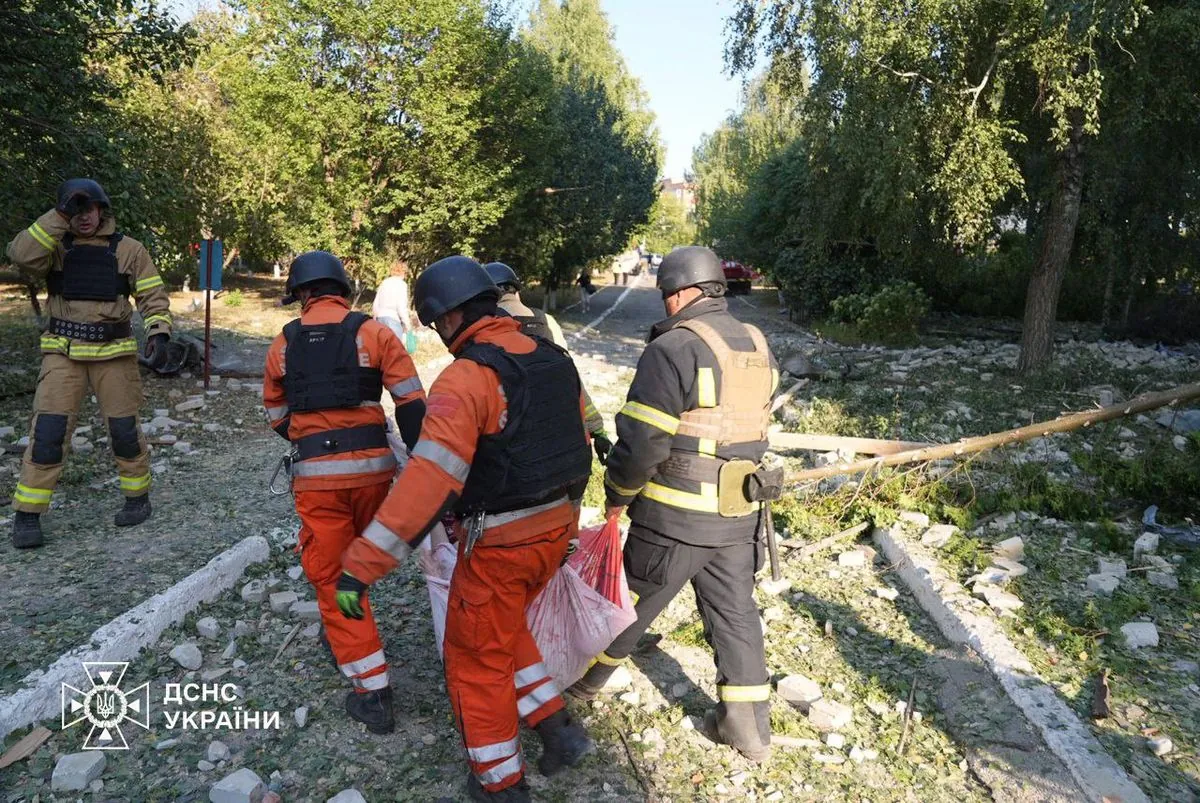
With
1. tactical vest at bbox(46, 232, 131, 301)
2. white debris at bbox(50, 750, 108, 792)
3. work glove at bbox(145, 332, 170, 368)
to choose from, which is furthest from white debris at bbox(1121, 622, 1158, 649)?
tactical vest at bbox(46, 232, 131, 301)

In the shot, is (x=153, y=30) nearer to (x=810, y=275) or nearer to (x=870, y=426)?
(x=870, y=426)

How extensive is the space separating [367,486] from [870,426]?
6.36 metres

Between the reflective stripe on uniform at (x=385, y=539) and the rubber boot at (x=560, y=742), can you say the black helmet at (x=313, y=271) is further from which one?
the rubber boot at (x=560, y=742)

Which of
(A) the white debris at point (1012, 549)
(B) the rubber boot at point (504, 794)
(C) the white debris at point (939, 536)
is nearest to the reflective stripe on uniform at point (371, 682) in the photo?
(B) the rubber boot at point (504, 794)

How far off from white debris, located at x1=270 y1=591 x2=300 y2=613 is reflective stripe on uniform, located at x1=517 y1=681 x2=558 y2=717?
68.5 inches

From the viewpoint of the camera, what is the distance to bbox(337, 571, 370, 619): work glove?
8.23 ft

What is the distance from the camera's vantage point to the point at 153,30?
7812 mm

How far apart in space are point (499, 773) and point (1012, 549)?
12.0ft

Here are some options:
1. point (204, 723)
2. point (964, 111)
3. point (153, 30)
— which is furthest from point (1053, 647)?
point (153, 30)

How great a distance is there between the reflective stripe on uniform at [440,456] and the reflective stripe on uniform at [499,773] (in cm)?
100

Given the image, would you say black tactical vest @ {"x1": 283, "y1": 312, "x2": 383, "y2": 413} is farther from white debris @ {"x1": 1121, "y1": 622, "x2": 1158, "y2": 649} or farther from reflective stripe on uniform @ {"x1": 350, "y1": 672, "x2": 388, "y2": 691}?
white debris @ {"x1": 1121, "y1": 622, "x2": 1158, "y2": 649}

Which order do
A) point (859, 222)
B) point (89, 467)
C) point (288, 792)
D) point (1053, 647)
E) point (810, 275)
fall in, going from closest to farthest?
point (288, 792) < point (1053, 647) < point (89, 467) < point (859, 222) < point (810, 275)

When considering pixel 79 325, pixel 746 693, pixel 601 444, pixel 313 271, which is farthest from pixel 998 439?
pixel 79 325

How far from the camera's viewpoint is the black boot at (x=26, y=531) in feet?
15.2
